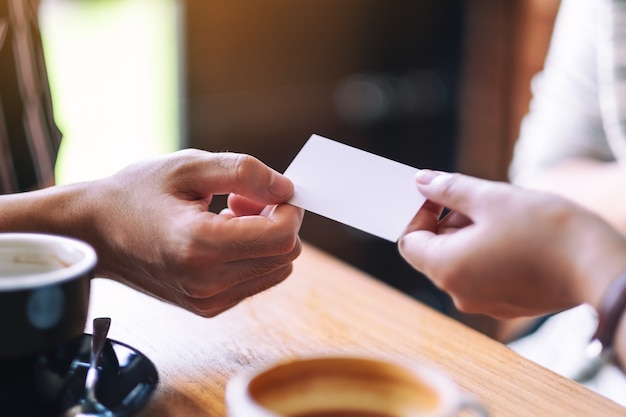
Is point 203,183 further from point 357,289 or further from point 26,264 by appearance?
point 357,289

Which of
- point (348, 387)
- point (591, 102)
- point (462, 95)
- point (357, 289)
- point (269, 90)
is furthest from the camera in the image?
point (462, 95)

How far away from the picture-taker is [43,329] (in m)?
0.51

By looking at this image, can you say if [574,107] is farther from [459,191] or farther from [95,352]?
[95,352]

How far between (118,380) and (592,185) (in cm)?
81

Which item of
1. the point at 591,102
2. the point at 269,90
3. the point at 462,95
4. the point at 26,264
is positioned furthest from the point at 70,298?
the point at 462,95

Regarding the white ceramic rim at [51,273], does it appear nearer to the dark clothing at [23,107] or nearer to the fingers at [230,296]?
the fingers at [230,296]

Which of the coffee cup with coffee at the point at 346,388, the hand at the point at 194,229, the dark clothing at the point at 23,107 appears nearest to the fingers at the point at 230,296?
the hand at the point at 194,229

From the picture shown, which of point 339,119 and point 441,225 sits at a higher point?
point 441,225

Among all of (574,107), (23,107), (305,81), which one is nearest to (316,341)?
(23,107)

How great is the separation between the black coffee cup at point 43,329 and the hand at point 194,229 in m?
0.10

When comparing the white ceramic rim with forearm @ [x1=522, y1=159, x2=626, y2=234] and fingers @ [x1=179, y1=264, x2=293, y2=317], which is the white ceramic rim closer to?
fingers @ [x1=179, y1=264, x2=293, y2=317]

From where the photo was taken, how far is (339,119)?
94.2 inches

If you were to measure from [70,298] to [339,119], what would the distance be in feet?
6.30

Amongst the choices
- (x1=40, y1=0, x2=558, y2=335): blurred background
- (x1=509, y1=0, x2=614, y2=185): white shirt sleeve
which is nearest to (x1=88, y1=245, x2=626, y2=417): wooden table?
(x1=509, y1=0, x2=614, y2=185): white shirt sleeve
